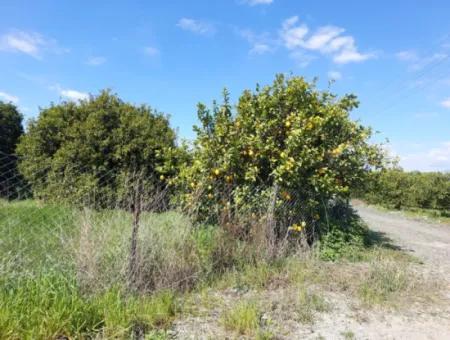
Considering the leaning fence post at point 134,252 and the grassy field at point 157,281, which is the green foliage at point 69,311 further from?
the leaning fence post at point 134,252

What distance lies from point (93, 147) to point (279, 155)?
4.35m

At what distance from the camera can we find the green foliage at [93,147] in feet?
24.9

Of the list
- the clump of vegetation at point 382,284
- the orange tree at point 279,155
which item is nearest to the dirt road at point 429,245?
the clump of vegetation at point 382,284

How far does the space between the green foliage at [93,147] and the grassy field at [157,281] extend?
82.1 inches

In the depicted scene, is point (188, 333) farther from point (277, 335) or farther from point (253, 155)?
point (253, 155)

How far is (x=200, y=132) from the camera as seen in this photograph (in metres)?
6.68

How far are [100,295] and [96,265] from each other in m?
0.34

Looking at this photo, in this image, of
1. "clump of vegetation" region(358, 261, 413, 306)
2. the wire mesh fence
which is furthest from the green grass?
"clump of vegetation" region(358, 261, 413, 306)

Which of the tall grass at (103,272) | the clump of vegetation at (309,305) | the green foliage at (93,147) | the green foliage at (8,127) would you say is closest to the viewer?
the tall grass at (103,272)

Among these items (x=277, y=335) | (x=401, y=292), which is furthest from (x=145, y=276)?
(x=401, y=292)

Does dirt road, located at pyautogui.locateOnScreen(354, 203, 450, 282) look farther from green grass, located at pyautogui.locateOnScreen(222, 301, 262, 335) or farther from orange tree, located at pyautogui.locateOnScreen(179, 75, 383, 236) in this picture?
green grass, located at pyautogui.locateOnScreen(222, 301, 262, 335)

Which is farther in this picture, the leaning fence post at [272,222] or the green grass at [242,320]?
the leaning fence post at [272,222]

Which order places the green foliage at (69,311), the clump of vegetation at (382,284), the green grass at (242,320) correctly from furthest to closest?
the clump of vegetation at (382,284) < the green grass at (242,320) < the green foliage at (69,311)

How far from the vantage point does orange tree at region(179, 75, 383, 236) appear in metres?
5.92
